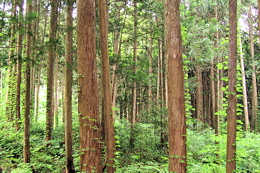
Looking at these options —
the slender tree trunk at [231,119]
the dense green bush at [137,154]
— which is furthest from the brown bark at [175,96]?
the slender tree trunk at [231,119]

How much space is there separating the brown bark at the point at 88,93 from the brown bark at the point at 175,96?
2189 mm

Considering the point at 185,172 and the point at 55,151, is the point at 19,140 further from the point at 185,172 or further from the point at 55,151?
the point at 185,172

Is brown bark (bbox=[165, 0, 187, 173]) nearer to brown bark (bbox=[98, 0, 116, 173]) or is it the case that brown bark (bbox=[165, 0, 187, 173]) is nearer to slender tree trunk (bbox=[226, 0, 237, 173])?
slender tree trunk (bbox=[226, 0, 237, 173])

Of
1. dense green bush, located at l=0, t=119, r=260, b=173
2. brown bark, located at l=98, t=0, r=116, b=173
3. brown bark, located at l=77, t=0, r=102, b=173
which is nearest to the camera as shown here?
brown bark, located at l=98, t=0, r=116, b=173

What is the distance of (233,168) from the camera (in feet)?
14.8

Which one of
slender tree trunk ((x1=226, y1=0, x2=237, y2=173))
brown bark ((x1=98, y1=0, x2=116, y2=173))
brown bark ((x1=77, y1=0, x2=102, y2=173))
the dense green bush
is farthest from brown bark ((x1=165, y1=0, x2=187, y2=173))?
brown bark ((x1=77, y1=0, x2=102, y2=173))

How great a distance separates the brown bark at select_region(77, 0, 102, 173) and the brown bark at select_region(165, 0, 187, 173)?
219cm

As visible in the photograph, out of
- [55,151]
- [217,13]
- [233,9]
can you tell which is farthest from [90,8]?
[217,13]

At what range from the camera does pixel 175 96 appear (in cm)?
455

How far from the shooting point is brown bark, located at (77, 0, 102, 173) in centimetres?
553

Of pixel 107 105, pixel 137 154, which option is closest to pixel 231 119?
pixel 107 105

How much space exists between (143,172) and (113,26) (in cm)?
802

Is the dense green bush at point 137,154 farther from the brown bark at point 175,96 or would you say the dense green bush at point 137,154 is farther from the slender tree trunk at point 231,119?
the slender tree trunk at point 231,119

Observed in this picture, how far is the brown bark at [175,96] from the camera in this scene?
4500mm
